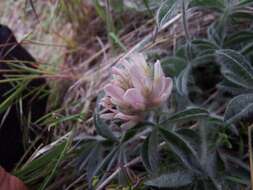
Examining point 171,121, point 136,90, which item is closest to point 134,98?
point 136,90

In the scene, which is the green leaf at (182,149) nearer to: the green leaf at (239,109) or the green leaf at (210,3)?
the green leaf at (239,109)

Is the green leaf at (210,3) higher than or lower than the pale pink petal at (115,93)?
lower

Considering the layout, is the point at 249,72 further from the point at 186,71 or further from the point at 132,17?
the point at 132,17

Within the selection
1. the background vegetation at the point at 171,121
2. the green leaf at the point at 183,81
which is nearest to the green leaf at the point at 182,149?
the background vegetation at the point at 171,121

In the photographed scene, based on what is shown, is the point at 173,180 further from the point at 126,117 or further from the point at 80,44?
the point at 80,44

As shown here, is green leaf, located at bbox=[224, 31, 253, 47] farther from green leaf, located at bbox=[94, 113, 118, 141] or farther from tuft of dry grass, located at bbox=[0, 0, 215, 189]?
green leaf, located at bbox=[94, 113, 118, 141]
